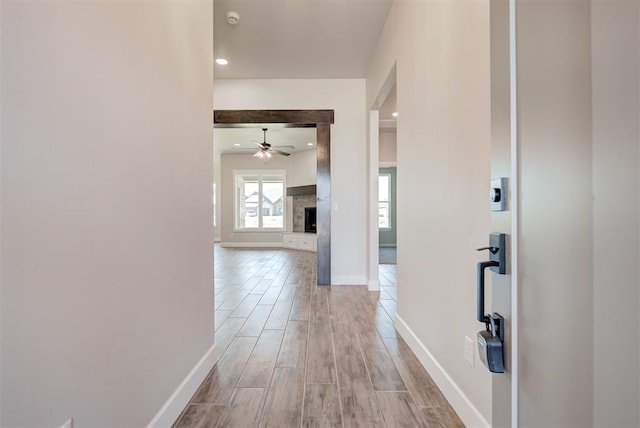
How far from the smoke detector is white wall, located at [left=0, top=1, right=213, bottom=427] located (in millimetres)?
1459

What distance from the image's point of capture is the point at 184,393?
1.55 meters

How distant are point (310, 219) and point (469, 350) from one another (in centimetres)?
763

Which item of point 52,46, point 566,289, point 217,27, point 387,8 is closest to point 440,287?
point 566,289

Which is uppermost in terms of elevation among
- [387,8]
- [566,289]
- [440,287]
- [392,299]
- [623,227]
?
[387,8]

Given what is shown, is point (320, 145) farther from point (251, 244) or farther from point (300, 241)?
point (251, 244)

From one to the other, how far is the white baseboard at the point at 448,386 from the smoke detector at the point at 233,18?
3.17 m

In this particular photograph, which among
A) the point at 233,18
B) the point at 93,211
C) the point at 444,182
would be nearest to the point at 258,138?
the point at 233,18

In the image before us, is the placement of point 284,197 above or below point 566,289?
above

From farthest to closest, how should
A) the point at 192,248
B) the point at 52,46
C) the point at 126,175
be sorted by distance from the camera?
the point at 192,248
the point at 126,175
the point at 52,46

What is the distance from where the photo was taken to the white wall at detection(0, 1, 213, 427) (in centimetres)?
74

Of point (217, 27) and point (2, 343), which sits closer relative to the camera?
point (2, 343)

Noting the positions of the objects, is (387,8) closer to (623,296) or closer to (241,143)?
(623,296)

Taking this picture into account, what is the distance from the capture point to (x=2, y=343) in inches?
27.2

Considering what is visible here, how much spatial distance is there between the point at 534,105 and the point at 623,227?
269 mm
